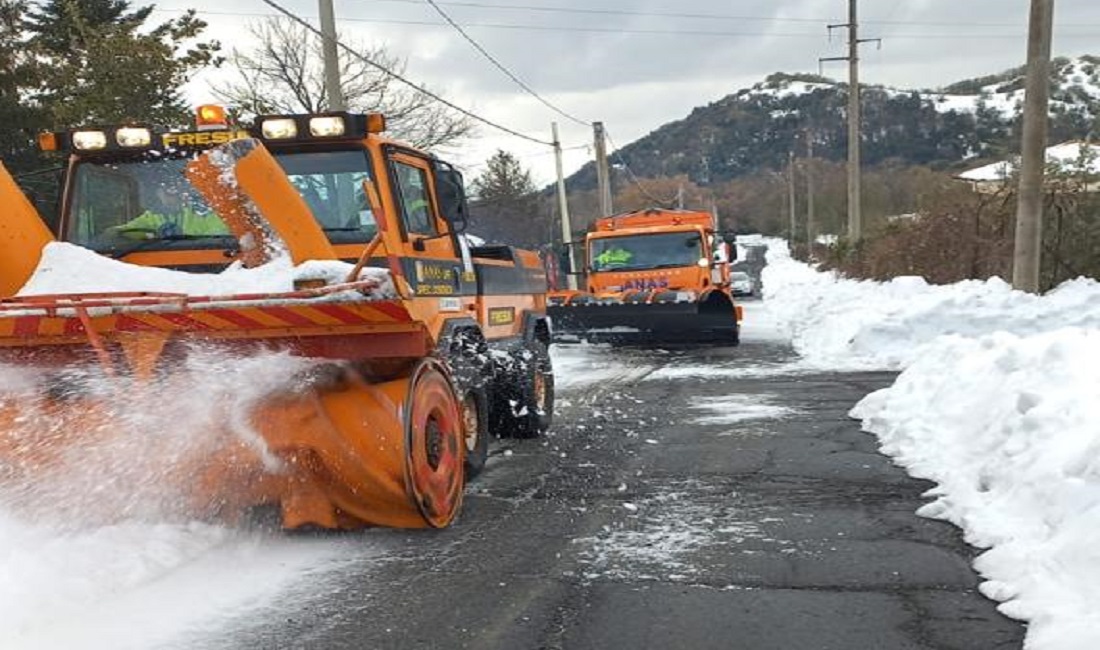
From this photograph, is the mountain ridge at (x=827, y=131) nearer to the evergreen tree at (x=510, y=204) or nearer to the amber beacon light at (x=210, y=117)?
the evergreen tree at (x=510, y=204)

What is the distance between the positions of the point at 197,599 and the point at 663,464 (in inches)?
145

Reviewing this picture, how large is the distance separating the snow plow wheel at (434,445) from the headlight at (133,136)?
2.36 metres

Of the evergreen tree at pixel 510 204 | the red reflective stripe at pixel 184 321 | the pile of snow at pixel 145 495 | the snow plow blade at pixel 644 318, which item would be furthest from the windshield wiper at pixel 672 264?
the evergreen tree at pixel 510 204

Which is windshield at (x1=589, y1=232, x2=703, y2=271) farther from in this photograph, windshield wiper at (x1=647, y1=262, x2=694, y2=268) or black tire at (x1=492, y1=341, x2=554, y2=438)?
black tire at (x1=492, y1=341, x2=554, y2=438)

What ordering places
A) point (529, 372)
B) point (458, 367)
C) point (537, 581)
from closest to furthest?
point (537, 581) < point (458, 367) < point (529, 372)

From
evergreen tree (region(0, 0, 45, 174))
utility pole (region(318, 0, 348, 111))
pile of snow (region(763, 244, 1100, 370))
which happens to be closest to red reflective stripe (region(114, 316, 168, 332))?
pile of snow (region(763, 244, 1100, 370))

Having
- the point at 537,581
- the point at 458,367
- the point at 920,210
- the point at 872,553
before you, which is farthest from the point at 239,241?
the point at 920,210

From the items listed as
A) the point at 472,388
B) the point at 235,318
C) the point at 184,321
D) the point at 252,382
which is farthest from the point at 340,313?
the point at 472,388

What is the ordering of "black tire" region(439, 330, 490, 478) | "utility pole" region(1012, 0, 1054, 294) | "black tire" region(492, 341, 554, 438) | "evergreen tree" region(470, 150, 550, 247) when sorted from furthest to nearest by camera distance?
"evergreen tree" region(470, 150, 550, 247), "utility pole" region(1012, 0, 1054, 294), "black tire" region(492, 341, 554, 438), "black tire" region(439, 330, 490, 478)

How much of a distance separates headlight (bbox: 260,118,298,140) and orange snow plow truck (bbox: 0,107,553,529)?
0.01 meters

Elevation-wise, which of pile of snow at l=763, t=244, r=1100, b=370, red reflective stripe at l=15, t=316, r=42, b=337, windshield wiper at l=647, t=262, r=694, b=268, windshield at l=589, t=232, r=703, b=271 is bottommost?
pile of snow at l=763, t=244, r=1100, b=370

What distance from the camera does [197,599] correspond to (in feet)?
14.0

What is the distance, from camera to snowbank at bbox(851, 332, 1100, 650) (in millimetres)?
3891

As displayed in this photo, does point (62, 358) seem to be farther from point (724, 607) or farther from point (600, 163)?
point (600, 163)
